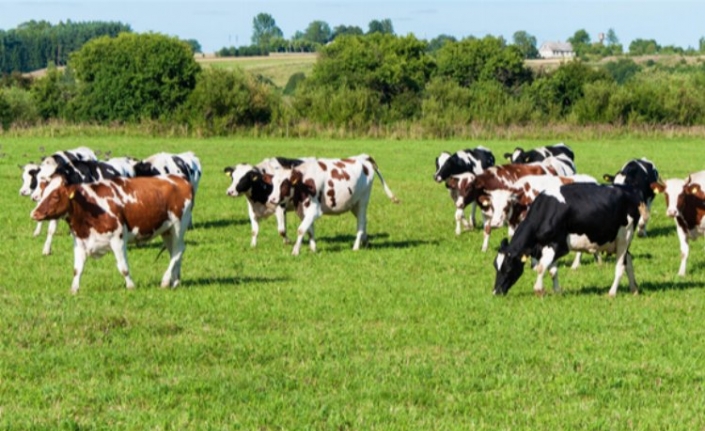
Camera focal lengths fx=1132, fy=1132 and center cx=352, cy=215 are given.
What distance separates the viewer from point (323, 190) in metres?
20.4

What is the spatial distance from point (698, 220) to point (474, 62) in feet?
284

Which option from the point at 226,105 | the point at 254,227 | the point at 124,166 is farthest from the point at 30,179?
the point at 226,105

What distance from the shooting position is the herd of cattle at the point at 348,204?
14727 millimetres

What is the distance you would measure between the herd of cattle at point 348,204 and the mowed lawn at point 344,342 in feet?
1.78

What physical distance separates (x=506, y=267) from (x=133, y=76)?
225 feet

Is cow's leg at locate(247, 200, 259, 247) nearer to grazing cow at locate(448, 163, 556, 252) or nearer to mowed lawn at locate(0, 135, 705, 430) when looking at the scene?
mowed lawn at locate(0, 135, 705, 430)

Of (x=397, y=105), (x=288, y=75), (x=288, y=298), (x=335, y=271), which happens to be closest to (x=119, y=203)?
(x=288, y=298)

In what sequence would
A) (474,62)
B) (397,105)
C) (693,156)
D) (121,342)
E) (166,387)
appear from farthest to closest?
(474,62) → (397,105) → (693,156) → (121,342) → (166,387)

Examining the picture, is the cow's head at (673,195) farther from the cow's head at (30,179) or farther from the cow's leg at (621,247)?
the cow's head at (30,179)

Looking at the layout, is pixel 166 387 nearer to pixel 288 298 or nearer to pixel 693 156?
pixel 288 298

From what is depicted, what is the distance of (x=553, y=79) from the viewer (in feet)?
274

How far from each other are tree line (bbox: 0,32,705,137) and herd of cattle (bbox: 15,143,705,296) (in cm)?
4409

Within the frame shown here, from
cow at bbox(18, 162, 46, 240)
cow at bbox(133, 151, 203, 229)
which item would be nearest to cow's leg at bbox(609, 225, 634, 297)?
cow at bbox(133, 151, 203, 229)

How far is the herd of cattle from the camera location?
14.7 meters
